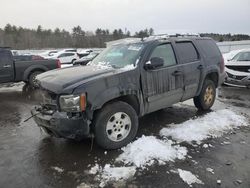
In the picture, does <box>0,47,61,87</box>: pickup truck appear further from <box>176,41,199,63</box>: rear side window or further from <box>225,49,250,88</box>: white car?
<box>225,49,250,88</box>: white car

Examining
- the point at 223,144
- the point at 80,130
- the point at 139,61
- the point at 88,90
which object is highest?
the point at 139,61

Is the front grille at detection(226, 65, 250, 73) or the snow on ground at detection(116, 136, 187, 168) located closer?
the snow on ground at detection(116, 136, 187, 168)

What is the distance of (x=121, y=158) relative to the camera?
3.95 m

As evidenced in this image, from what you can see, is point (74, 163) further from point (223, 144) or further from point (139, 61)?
point (223, 144)

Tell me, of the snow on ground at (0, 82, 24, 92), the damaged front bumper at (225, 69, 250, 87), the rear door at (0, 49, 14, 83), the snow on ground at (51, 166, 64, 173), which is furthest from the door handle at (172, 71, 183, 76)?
the snow on ground at (0, 82, 24, 92)

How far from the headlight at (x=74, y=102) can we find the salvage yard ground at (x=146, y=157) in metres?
0.82

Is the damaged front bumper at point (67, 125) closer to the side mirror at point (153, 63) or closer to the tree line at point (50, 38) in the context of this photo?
the side mirror at point (153, 63)

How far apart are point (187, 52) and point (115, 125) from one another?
253 cm

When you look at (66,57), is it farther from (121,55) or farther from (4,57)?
(121,55)

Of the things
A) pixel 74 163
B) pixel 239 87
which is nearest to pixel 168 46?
pixel 74 163

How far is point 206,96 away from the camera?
6426 millimetres

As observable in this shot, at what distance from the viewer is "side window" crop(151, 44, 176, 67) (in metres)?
4.96

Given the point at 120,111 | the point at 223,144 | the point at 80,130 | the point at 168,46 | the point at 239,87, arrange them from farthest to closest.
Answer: the point at 239,87
the point at 168,46
the point at 223,144
the point at 120,111
the point at 80,130

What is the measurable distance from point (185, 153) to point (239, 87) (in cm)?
733
